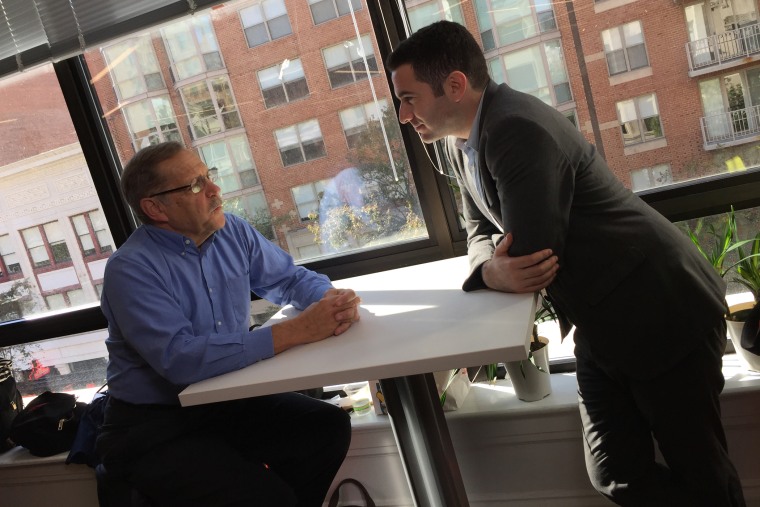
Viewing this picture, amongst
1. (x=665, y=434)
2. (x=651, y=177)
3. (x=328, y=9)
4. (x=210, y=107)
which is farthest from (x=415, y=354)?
Result: (x=210, y=107)

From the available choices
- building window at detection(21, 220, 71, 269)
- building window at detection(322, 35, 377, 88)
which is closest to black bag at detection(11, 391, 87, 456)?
building window at detection(21, 220, 71, 269)

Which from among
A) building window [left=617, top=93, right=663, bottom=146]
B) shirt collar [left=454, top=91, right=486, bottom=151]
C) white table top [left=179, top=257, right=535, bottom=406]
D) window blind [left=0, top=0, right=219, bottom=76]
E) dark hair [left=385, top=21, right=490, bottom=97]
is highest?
window blind [left=0, top=0, right=219, bottom=76]

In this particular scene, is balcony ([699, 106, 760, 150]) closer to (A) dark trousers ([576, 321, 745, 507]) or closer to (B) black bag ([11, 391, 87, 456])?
(A) dark trousers ([576, 321, 745, 507])

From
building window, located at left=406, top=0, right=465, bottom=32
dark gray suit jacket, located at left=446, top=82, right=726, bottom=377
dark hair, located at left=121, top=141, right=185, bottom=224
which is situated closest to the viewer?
dark gray suit jacket, located at left=446, top=82, right=726, bottom=377

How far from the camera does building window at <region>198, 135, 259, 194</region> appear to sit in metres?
2.66

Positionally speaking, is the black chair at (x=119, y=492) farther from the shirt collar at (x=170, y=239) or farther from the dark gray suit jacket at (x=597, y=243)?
the dark gray suit jacket at (x=597, y=243)

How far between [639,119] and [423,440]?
127 centimetres

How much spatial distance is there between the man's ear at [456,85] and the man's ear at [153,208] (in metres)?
0.87

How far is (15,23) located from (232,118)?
97cm

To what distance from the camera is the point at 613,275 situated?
1.52 m

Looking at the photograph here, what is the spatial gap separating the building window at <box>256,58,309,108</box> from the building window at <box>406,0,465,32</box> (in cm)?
45

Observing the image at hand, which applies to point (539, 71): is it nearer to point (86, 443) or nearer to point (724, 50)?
point (724, 50)

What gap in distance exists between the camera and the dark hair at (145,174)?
1909 millimetres

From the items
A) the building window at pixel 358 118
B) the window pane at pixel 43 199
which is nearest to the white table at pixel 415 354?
the building window at pixel 358 118
